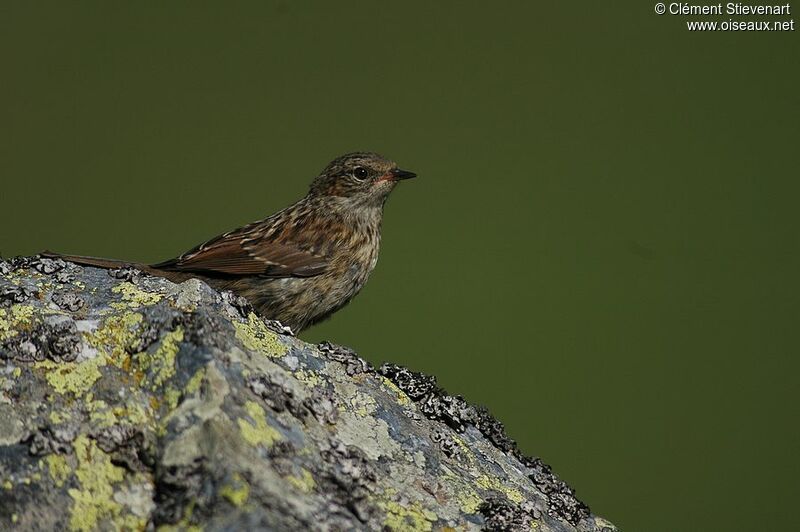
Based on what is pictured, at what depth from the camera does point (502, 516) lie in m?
3.14

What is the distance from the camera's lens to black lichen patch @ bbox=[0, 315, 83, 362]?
3062 mm

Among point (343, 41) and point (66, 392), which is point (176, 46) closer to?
point (343, 41)

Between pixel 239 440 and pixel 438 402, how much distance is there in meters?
1.21

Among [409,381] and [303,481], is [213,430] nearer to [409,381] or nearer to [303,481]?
[303,481]

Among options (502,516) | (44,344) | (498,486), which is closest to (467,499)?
(502,516)

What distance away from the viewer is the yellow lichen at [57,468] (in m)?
2.71

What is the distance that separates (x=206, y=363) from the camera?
294cm

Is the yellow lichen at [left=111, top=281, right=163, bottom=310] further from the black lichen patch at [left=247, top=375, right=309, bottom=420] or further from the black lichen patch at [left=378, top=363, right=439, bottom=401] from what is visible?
the black lichen patch at [left=378, top=363, right=439, bottom=401]

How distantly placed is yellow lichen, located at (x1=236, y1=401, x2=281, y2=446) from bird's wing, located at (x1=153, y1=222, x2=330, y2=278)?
339cm

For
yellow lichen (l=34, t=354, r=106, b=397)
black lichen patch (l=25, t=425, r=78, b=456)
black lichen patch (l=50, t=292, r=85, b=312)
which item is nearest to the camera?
black lichen patch (l=25, t=425, r=78, b=456)

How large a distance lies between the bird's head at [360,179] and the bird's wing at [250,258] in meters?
0.89

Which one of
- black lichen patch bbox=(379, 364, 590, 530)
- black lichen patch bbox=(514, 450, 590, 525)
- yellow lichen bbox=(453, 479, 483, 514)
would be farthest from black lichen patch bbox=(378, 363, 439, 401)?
yellow lichen bbox=(453, 479, 483, 514)

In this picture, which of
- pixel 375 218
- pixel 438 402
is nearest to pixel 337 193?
pixel 375 218

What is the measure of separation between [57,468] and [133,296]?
2.81 ft
